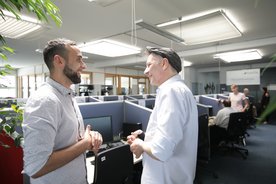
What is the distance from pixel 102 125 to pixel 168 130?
1.29 metres

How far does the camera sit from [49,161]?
2.95 feet

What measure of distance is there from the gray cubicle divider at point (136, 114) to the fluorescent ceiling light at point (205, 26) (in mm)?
2072

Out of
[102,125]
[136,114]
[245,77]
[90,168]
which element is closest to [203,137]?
[136,114]

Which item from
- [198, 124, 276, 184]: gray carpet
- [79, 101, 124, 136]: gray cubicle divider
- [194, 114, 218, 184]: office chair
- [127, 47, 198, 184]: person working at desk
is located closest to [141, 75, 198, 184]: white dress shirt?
[127, 47, 198, 184]: person working at desk

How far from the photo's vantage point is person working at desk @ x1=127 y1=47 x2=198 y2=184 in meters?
1.06

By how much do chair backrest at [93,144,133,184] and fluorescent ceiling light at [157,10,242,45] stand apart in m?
2.91

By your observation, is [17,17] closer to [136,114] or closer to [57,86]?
[57,86]

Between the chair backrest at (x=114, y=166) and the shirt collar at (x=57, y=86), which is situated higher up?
the shirt collar at (x=57, y=86)

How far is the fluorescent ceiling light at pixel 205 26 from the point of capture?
3475 millimetres

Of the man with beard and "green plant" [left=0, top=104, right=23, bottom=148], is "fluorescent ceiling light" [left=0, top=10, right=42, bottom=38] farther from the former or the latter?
"green plant" [left=0, top=104, right=23, bottom=148]

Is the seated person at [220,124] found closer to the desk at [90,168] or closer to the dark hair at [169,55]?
the desk at [90,168]

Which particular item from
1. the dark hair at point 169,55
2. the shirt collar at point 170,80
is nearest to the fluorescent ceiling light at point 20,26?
the dark hair at point 169,55

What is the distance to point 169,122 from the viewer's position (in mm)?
1060

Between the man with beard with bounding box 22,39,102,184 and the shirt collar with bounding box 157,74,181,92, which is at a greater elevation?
the shirt collar with bounding box 157,74,181,92
